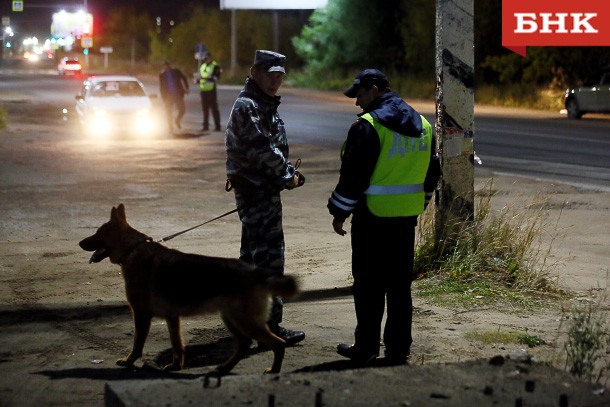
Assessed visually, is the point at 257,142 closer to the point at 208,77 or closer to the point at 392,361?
the point at 392,361

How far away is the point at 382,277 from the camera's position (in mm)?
6656

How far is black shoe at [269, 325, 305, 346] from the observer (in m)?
7.04

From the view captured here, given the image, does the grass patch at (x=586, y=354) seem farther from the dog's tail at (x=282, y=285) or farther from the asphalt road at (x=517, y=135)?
the asphalt road at (x=517, y=135)

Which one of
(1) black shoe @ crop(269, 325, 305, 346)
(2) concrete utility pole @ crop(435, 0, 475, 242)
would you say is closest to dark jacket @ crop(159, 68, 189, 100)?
(2) concrete utility pole @ crop(435, 0, 475, 242)

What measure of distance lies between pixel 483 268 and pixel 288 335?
2271 millimetres

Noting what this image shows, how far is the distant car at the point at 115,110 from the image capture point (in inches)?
1013

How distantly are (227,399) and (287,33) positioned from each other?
3080 inches

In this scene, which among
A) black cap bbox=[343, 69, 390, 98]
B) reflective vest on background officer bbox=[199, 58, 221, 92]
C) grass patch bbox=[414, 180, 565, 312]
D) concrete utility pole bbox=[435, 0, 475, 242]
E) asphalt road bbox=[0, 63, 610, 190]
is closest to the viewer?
black cap bbox=[343, 69, 390, 98]

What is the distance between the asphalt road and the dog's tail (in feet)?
33.5

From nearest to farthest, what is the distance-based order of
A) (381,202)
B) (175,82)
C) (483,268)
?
(381,202)
(483,268)
(175,82)

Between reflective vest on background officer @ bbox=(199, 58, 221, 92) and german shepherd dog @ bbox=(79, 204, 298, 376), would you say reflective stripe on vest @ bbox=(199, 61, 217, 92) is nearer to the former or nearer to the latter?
reflective vest on background officer @ bbox=(199, 58, 221, 92)

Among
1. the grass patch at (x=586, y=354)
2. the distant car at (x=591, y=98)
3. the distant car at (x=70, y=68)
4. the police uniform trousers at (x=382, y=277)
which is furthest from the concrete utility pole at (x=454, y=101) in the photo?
the distant car at (x=70, y=68)

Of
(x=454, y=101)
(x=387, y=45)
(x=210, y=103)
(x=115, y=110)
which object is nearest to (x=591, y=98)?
(x=210, y=103)

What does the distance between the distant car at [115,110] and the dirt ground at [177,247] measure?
6.59 meters
